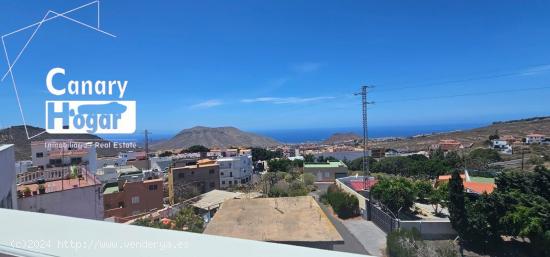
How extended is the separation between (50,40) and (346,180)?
42.9 feet

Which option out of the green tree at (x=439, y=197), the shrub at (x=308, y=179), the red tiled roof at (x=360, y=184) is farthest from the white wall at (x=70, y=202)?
the shrub at (x=308, y=179)

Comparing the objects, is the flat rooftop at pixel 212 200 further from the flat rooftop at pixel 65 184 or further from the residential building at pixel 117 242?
the residential building at pixel 117 242

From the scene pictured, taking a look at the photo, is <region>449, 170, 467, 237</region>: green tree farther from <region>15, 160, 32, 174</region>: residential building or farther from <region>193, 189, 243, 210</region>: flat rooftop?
<region>15, 160, 32, 174</region>: residential building

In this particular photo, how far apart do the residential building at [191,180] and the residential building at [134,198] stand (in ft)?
4.69

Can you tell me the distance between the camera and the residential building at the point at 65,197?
505 centimetres

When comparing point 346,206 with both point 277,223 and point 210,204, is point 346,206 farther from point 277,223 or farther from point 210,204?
point 277,223

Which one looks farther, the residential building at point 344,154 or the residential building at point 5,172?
the residential building at point 344,154

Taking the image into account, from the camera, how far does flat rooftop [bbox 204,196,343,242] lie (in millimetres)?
4730

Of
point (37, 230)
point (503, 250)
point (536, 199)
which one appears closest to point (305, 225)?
point (37, 230)

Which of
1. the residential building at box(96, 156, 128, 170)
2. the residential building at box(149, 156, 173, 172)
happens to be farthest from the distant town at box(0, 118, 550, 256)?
the residential building at box(149, 156, 173, 172)

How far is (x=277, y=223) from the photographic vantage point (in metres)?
5.48

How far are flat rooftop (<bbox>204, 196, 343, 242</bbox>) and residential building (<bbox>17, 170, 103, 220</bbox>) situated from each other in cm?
195

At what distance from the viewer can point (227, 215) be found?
6.06m

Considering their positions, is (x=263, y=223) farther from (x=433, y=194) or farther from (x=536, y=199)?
(x=433, y=194)
